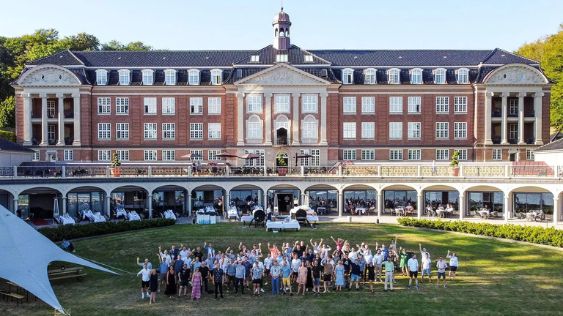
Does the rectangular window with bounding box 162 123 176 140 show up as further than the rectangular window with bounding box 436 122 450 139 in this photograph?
Yes

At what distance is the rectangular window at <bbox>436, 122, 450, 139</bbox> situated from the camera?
63.1 meters

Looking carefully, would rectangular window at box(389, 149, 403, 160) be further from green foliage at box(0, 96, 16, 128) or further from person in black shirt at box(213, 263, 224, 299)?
green foliage at box(0, 96, 16, 128)

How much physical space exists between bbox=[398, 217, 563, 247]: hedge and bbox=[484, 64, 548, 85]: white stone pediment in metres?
25.7

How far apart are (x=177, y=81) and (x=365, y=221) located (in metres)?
29.2

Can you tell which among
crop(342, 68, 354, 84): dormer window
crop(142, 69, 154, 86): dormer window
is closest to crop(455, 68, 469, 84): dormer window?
crop(342, 68, 354, 84): dormer window

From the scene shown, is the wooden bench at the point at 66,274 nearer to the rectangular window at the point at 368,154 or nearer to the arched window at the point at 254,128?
the arched window at the point at 254,128

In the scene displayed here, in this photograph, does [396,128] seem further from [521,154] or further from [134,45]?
[134,45]

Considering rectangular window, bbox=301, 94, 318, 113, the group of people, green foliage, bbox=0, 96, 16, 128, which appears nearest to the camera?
the group of people

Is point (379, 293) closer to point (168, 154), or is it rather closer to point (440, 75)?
point (168, 154)

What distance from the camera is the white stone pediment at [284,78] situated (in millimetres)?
61219

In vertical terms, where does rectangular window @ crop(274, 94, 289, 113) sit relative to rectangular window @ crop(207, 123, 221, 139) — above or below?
above

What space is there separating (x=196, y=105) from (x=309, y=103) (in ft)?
42.5

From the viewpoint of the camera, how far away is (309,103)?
61.9 m

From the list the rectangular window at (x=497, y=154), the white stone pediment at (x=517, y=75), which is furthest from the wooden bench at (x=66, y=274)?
the white stone pediment at (x=517, y=75)
